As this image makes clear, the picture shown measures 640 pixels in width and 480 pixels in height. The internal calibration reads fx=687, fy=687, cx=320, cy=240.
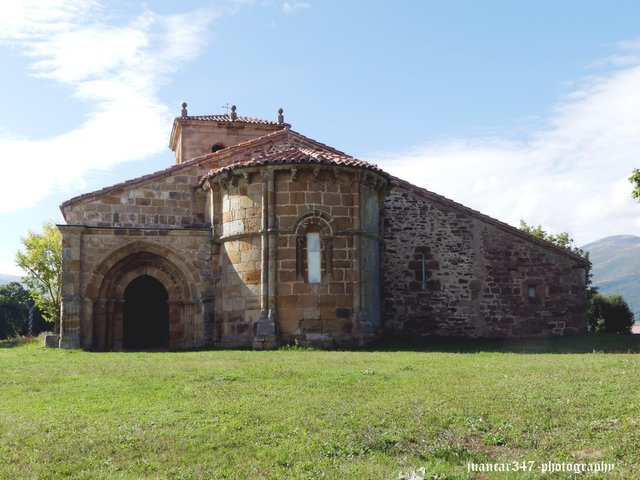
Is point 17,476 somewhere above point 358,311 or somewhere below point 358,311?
below

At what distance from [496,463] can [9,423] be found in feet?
19.1

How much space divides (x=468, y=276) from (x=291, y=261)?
788 centimetres

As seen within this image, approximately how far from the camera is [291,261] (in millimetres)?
17516

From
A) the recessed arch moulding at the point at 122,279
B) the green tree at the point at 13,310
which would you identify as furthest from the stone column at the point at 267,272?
the green tree at the point at 13,310

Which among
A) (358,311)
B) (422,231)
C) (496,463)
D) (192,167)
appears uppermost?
(192,167)

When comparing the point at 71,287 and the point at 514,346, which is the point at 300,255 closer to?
the point at 514,346

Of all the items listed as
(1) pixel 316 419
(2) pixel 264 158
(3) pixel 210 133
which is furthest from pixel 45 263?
(1) pixel 316 419

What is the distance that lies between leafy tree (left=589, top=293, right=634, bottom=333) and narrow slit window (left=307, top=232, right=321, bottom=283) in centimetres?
2426

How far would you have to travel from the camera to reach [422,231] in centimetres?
2306

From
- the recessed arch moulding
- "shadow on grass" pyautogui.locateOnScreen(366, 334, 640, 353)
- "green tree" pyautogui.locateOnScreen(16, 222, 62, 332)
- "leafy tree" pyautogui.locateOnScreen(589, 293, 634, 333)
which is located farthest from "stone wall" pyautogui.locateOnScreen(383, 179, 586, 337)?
"green tree" pyautogui.locateOnScreen(16, 222, 62, 332)

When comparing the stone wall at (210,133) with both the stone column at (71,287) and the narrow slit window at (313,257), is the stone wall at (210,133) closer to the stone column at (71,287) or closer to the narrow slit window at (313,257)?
the stone column at (71,287)

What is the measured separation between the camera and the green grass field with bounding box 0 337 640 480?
279 inches

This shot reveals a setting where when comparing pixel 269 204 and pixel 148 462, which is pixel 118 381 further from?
pixel 269 204

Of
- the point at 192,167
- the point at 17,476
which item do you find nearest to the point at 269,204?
the point at 192,167
